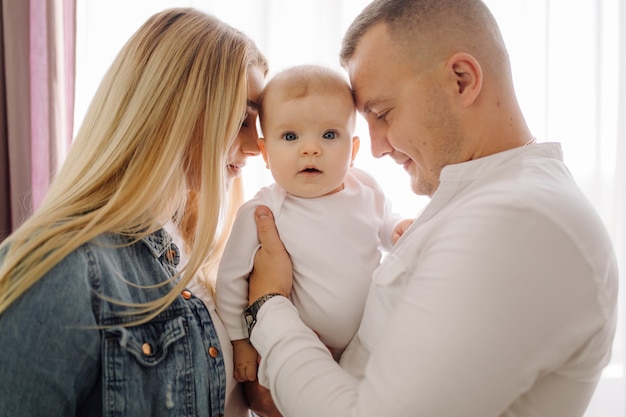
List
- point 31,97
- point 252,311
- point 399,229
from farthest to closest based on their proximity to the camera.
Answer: point 31,97 < point 399,229 < point 252,311

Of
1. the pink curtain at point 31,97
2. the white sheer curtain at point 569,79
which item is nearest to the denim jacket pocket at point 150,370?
the white sheer curtain at point 569,79

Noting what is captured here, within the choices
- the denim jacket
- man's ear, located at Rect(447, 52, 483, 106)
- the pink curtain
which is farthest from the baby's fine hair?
the pink curtain

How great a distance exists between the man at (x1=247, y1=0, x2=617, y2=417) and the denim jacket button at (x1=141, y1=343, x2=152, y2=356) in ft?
0.72

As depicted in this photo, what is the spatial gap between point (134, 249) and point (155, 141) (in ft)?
0.76

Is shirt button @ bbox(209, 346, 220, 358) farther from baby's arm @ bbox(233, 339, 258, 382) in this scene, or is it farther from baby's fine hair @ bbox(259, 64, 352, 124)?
baby's fine hair @ bbox(259, 64, 352, 124)

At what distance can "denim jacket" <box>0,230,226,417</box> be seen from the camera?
2.69ft

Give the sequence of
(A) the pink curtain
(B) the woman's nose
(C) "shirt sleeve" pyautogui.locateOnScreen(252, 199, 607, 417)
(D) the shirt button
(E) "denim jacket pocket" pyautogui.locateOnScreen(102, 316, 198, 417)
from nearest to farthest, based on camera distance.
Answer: (C) "shirt sleeve" pyautogui.locateOnScreen(252, 199, 607, 417), (E) "denim jacket pocket" pyautogui.locateOnScreen(102, 316, 198, 417), (D) the shirt button, (B) the woman's nose, (A) the pink curtain

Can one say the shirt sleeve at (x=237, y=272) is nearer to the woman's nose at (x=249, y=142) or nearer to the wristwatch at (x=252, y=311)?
the wristwatch at (x=252, y=311)

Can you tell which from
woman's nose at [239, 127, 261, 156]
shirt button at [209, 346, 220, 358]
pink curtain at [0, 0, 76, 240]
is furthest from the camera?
pink curtain at [0, 0, 76, 240]

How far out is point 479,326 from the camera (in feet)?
2.53

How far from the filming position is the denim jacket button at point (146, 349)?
0.94m

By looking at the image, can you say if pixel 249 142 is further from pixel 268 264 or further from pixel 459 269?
pixel 459 269

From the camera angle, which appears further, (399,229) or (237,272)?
(399,229)

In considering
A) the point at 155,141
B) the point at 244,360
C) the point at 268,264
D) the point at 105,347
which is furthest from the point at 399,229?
the point at 105,347
